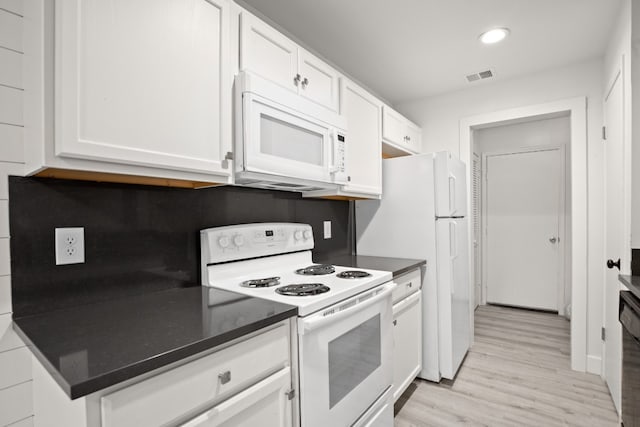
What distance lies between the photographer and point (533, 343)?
10.0 ft

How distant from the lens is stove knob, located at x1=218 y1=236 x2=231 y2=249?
157 centimetres

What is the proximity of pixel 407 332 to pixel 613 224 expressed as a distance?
1487 millimetres

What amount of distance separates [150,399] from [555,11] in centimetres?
273

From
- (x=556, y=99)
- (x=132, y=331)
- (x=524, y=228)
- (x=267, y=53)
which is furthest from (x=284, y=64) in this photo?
(x=524, y=228)

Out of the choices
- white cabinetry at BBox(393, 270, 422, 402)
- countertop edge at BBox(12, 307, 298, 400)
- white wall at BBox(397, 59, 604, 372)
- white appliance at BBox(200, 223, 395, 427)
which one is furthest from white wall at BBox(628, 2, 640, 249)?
countertop edge at BBox(12, 307, 298, 400)

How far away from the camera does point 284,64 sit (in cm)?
164

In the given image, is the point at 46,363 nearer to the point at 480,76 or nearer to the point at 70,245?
the point at 70,245

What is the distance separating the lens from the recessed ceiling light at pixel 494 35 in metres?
2.17

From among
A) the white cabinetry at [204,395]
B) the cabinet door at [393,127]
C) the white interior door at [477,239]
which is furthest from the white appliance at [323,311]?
the white interior door at [477,239]

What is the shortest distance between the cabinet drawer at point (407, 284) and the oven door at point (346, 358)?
11.0 inches

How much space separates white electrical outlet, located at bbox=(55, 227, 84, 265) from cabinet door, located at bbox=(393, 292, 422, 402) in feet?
5.25

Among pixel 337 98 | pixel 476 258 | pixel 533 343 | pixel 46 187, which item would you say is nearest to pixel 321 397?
pixel 46 187

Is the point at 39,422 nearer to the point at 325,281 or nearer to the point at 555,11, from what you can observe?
the point at 325,281

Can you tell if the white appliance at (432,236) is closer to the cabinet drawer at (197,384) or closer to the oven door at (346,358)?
the oven door at (346,358)
